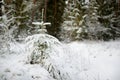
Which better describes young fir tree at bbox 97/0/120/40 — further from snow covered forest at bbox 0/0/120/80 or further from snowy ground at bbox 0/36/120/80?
snowy ground at bbox 0/36/120/80

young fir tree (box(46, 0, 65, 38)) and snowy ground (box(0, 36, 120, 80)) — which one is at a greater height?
young fir tree (box(46, 0, 65, 38))

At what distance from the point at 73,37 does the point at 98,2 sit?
161 inches

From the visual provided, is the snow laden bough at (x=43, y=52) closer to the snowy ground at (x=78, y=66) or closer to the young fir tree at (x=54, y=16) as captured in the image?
the snowy ground at (x=78, y=66)

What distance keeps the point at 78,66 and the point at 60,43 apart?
244 centimetres

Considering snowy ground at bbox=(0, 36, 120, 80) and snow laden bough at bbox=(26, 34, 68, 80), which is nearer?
snowy ground at bbox=(0, 36, 120, 80)

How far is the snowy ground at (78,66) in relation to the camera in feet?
22.7

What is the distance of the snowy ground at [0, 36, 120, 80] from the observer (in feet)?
22.7

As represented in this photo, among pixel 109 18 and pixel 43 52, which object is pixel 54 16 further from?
pixel 43 52

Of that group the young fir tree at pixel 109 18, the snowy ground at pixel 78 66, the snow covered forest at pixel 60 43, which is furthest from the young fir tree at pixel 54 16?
the snowy ground at pixel 78 66

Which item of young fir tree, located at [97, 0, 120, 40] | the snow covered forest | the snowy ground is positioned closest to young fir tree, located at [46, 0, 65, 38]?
the snow covered forest

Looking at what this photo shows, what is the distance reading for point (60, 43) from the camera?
747 centimetres

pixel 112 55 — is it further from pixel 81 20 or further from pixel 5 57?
pixel 5 57

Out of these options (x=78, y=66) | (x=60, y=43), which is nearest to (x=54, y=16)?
(x=78, y=66)

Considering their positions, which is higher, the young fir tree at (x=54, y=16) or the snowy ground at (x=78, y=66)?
the young fir tree at (x=54, y=16)
